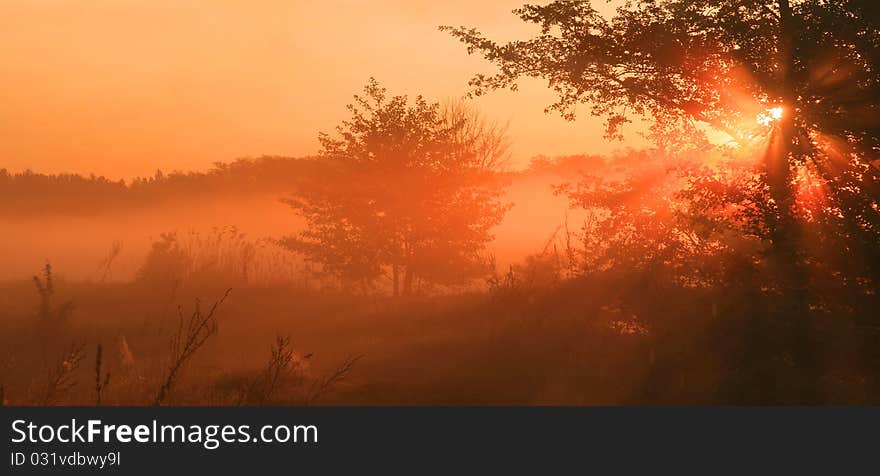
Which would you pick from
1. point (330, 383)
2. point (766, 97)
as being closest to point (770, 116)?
point (766, 97)

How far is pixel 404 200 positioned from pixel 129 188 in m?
59.2

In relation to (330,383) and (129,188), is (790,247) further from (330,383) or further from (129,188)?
(129,188)

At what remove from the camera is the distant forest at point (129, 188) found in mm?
69000

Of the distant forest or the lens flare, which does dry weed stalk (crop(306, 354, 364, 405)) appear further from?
the distant forest

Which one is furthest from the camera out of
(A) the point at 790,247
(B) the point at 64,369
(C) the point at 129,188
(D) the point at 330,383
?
(C) the point at 129,188

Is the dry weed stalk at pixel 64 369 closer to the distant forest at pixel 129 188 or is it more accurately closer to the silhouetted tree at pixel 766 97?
the silhouetted tree at pixel 766 97

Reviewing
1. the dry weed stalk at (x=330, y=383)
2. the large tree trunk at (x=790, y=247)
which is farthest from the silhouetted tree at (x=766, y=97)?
the dry weed stalk at (x=330, y=383)

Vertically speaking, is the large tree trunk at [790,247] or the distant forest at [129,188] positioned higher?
the distant forest at [129,188]

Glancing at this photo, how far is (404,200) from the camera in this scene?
25828 mm

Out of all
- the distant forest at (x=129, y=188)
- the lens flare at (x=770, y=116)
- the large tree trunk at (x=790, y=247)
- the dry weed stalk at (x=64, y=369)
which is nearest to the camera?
the dry weed stalk at (x=64, y=369)

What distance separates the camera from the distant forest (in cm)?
6900

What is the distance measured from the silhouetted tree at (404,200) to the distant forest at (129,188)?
3576 cm

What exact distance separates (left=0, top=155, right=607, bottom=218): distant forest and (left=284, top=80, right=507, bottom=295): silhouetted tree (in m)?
35.8

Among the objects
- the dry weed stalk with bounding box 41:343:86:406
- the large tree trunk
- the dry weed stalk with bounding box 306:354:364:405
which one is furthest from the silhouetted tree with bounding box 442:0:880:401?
the dry weed stalk with bounding box 41:343:86:406
